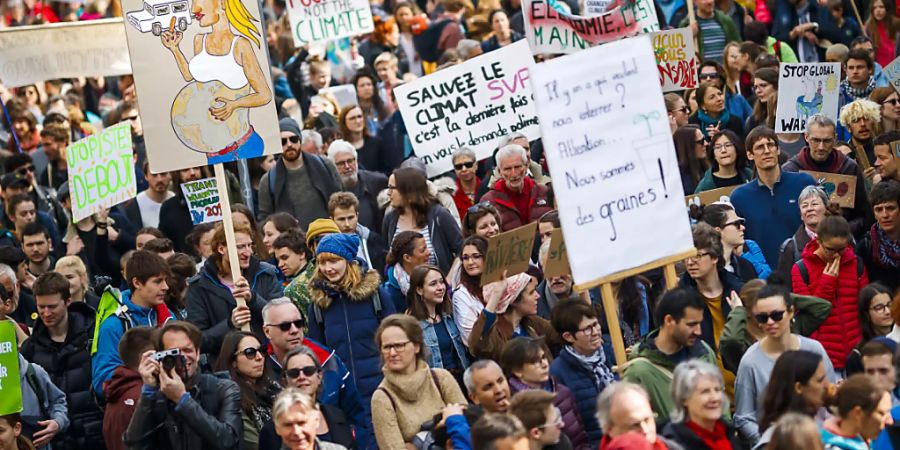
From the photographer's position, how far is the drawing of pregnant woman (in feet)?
37.8

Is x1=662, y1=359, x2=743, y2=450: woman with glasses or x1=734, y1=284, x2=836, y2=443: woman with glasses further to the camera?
x1=734, y1=284, x2=836, y2=443: woman with glasses

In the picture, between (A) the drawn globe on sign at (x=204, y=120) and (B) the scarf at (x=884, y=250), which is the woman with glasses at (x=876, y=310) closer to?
(B) the scarf at (x=884, y=250)

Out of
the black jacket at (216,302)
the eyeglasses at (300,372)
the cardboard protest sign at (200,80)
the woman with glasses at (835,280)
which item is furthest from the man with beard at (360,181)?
the eyeglasses at (300,372)

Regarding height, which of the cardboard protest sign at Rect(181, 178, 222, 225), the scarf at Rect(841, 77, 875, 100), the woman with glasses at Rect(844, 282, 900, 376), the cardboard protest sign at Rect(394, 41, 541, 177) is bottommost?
the woman with glasses at Rect(844, 282, 900, 376)

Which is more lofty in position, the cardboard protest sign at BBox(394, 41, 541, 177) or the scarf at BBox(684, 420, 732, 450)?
the cardboard protest sign at BBox(394, 41, 541, 177)

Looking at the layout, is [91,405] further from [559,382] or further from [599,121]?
[599,121]

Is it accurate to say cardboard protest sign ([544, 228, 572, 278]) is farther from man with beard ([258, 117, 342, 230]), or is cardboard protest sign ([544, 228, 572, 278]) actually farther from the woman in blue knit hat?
man with beard ([258, 117, 342, 230])

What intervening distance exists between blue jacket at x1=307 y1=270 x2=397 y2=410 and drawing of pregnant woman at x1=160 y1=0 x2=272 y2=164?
49.3 inches

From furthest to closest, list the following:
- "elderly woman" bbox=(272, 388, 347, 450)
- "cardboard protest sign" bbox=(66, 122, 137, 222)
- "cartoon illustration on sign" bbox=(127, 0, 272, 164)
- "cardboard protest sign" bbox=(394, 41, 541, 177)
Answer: "cardboard protest sign" bbox=(394, 41, 541, 177), "cardboard protest sign" bbox=(66, 122, 137, 222), "cartoon illustration on sign" bbox=(127, 0, 272, 164), "elderly woman" bbox=(272, 388, 347, 450)

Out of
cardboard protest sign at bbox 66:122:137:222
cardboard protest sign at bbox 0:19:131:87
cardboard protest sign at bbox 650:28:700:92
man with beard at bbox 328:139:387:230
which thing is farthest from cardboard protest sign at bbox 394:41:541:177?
cardboard protest sign at bbox 0:19:131:87

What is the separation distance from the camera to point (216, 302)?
11.6m

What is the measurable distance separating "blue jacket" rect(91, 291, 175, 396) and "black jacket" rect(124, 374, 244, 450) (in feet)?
4.41

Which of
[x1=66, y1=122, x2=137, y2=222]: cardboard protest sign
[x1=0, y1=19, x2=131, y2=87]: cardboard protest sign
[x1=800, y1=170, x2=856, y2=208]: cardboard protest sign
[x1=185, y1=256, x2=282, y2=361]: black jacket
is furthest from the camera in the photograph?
[x1=0, y1=19, x2=131, y2=87]: cardboard protest sign

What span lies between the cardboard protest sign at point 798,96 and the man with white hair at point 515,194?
88.0 inches
